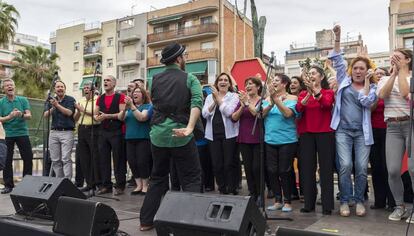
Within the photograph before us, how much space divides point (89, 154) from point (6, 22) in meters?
22.1

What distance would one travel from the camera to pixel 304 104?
15.5ft

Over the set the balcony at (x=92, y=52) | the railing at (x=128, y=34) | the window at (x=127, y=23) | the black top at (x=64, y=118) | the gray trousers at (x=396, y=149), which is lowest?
the gray trousers at (x=396, y=149)

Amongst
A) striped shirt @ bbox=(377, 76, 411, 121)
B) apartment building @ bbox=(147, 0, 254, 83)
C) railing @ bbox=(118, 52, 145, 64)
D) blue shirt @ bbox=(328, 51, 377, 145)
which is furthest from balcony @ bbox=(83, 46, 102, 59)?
striped shirt @ bbox=(377, 76, 411, 121)

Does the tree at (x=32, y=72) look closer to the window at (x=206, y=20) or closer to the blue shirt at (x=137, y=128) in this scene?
the window at (x=206, y=20)

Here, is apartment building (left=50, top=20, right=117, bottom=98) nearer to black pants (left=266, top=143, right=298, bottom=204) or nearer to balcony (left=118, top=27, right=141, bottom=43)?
balcony (left=118, top=27, right=141, bottom=43)

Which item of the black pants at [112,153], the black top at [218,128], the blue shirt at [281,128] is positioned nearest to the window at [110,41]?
the black pants at [112,153]

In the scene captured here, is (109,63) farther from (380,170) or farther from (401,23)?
(380,170)

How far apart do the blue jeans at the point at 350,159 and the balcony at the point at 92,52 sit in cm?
4002

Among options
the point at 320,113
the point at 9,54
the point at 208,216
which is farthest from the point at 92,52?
the point at 208,216

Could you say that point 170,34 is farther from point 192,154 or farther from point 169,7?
point 192,154

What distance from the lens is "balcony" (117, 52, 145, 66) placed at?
39534 mm

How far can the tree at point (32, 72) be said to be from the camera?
32.7m

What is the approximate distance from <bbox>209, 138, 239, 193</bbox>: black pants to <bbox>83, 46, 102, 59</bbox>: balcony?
38.5 metres

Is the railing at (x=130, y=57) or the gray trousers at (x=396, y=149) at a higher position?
the railing at (x=130, y=57)
